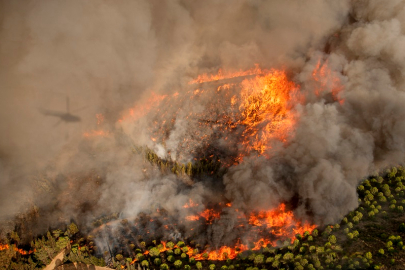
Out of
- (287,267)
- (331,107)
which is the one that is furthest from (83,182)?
(331,107)

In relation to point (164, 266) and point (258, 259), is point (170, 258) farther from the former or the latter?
point (258, 259)

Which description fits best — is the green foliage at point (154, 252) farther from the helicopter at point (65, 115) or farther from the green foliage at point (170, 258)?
the helicopter at point (65, 115)

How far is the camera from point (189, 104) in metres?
25.6

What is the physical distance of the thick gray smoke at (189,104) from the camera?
17859 millimetres

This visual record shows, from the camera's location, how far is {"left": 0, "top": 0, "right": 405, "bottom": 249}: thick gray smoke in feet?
58.6

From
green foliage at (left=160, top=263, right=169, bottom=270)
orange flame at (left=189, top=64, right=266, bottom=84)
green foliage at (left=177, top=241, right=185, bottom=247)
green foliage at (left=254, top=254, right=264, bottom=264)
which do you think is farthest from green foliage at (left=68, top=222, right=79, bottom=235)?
orange flame at (left=189, top=64, right=266, bottom=84)

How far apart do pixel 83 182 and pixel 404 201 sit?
20.3 m

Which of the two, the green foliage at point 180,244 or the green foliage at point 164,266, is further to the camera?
the green foliage at point 180,244

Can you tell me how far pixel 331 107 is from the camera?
2002cm

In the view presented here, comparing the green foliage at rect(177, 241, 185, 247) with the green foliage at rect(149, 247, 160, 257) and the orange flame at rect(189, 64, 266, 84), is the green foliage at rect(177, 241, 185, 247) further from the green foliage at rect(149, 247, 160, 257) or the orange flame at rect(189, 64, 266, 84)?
the orange flame at rect(189, 64, 266, 84)

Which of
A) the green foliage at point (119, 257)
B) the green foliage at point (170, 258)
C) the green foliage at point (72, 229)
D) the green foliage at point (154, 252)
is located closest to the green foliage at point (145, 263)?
the green foliage at point (154, 252)

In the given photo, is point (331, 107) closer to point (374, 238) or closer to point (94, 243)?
point (374, 238)

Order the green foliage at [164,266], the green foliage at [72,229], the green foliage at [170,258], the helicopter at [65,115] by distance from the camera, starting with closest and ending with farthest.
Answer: the green foliage at [164,266] < the green foliage at [170,258] < the green foliage at [72,229] < the helicopter at [65,115]

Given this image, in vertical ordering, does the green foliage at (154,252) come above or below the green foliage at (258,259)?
above
